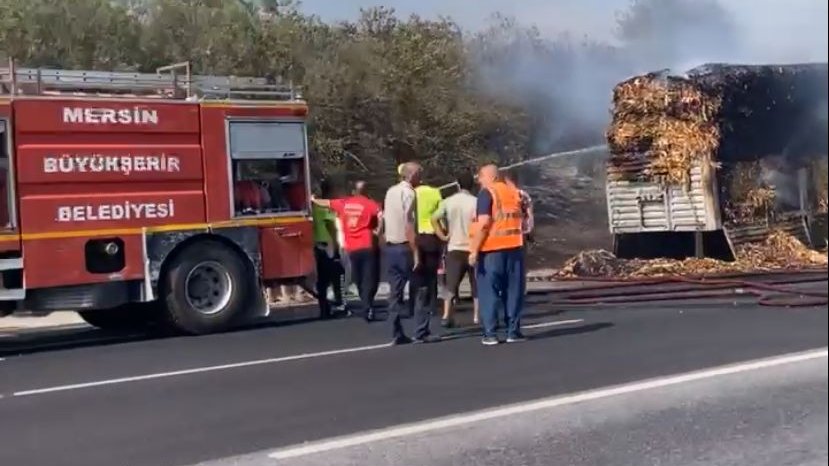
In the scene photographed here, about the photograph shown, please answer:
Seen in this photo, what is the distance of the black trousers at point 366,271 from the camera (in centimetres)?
1327

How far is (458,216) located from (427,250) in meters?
0.44

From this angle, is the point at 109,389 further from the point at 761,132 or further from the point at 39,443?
the point at 761,132

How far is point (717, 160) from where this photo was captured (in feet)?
17.6

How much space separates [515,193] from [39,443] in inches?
187

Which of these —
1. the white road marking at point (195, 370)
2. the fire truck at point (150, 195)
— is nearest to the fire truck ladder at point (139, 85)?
the fire truck at point (150, 195)

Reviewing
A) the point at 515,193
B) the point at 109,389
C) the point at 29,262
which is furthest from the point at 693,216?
the point at 29,262

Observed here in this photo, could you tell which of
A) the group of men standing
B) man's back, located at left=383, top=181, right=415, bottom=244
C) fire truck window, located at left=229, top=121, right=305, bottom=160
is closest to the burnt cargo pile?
the group of men standing

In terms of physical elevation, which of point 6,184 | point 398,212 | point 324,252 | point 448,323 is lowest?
point 448,323

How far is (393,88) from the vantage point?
16844mm

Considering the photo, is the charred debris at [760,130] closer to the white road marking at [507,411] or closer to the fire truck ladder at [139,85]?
the white road marking at [507,411]

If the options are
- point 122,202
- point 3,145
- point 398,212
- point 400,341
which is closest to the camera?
point 398,212

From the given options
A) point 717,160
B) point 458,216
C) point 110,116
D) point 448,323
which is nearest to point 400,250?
point 458,216

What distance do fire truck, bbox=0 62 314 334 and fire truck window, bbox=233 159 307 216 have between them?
0.01 m

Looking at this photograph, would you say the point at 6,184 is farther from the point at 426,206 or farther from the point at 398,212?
the point at 426,206
